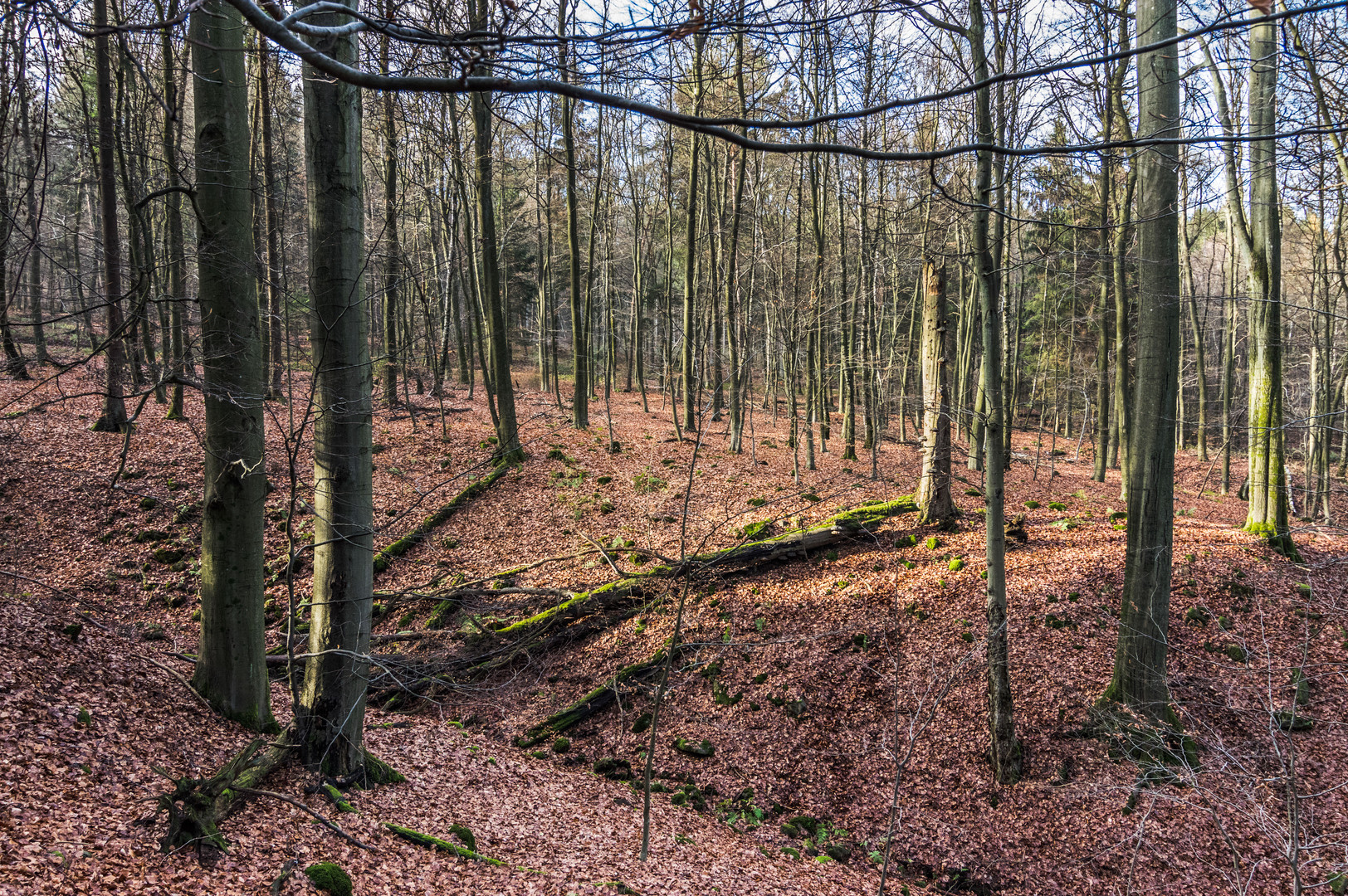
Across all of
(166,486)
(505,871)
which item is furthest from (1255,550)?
(166,486)

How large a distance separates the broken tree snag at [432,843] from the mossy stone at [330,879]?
0.81 meters

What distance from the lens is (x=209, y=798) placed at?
3.67 m

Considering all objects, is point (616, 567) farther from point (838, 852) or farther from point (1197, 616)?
point (1197, 616)

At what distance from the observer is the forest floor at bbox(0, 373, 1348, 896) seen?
13.2ft

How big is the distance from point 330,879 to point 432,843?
98cm

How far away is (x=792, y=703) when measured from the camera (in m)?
7.43

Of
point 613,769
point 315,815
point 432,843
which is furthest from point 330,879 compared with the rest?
point 613,769

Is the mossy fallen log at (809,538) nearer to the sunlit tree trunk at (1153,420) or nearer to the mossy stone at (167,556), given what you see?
the sunlit tree trunk at (1153,420)

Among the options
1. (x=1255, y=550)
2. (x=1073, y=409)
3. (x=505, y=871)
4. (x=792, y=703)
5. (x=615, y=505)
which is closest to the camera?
(x=505, y=871)

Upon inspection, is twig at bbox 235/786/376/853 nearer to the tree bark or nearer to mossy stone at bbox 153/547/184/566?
the tree bark

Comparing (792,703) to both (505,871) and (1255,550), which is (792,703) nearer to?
(505,871)

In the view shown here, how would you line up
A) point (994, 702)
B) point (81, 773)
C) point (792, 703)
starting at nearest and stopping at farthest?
point (81, 773) < point (994, 702) < point (792, 703)

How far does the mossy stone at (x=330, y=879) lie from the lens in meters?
3.48

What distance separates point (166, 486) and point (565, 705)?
7518 millimetres
